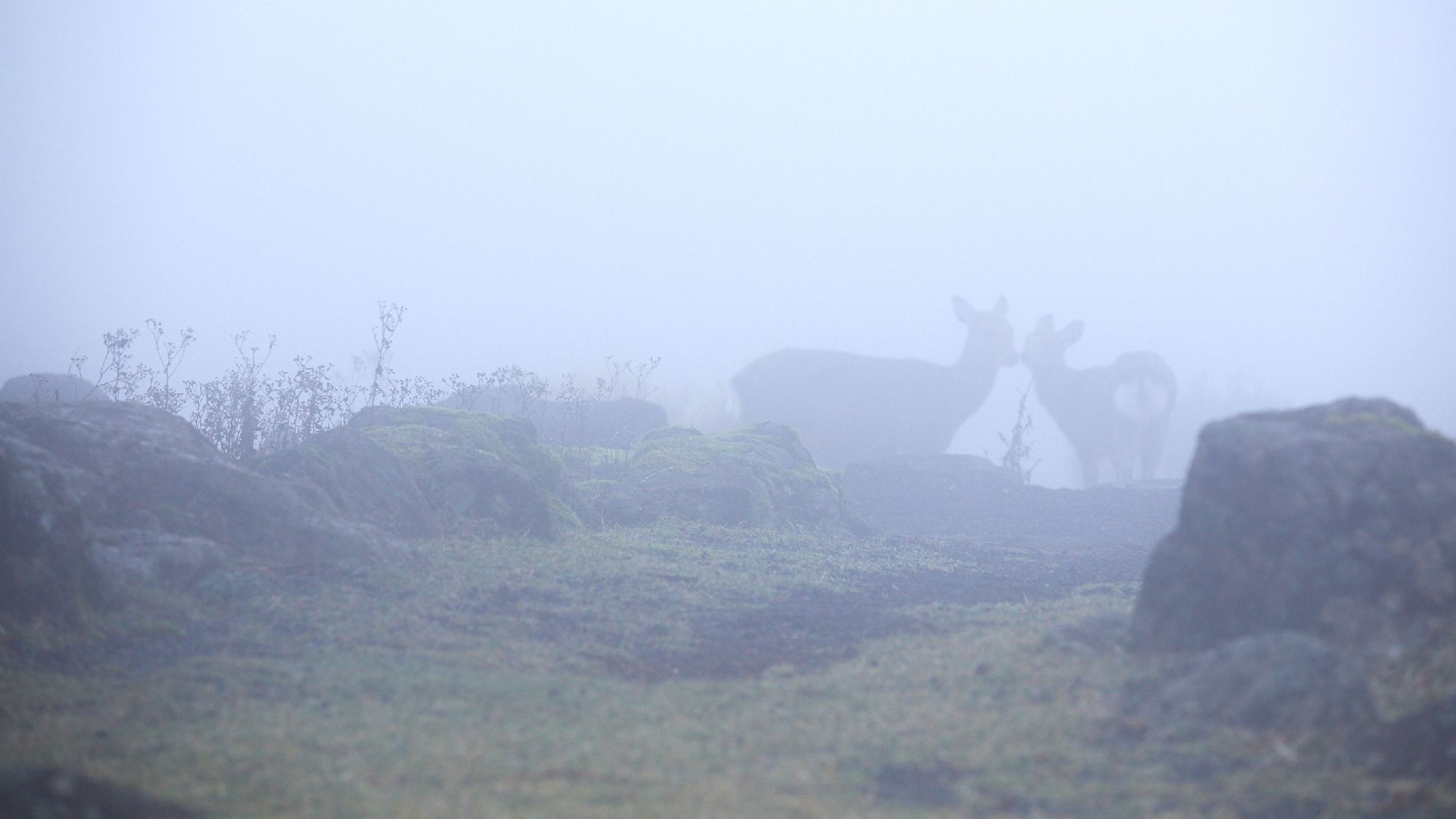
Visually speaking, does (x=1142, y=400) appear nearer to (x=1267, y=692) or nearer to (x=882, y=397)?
(x=882, y=397)

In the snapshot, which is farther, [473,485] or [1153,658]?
[473,485]

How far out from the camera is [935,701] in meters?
6.46

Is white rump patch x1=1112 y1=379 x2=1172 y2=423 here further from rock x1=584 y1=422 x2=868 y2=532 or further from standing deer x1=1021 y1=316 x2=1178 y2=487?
rock x1=584 y1=422 x2=868 y2=532

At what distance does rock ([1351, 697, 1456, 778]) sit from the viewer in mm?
4512

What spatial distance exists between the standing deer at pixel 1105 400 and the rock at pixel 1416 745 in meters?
22.9

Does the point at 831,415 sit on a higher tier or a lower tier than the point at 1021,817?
higher

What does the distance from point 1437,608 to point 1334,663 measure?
106cm

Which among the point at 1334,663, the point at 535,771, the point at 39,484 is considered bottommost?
the point at 535,771

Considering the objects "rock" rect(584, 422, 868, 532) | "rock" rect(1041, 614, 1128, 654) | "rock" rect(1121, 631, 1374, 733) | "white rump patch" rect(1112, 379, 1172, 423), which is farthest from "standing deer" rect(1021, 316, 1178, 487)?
"rock" rect(1121, 631, 1374, 733)

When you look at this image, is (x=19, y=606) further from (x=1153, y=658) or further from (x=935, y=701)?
(x=1153, y=658)

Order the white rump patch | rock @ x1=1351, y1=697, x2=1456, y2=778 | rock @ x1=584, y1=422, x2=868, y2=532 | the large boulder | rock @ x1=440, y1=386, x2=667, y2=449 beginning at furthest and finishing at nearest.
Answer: the white rump patch, rock @ x1=440, y1=386, x2=667, y2=449, rock @ x1=584, y1=422, x2=868, y2=532, the large boulder, rock @ x1=1351, y1=697, x2=1456, y2=778

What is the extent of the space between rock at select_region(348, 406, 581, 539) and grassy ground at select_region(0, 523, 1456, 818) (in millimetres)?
1731

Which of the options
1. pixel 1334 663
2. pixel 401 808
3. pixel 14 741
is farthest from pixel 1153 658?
pixel 14 741

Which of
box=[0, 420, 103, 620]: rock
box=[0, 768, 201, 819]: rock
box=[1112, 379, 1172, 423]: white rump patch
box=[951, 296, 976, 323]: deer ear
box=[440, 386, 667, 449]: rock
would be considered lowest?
box=[0, 768, 201, 819]: rock
